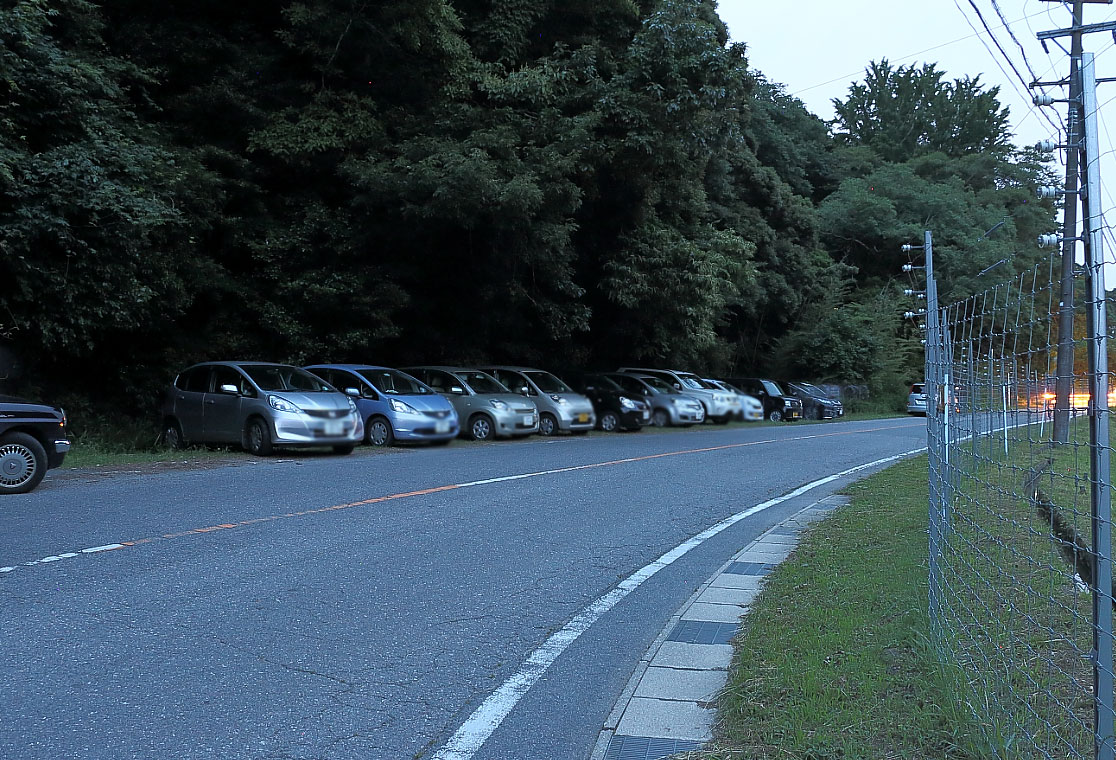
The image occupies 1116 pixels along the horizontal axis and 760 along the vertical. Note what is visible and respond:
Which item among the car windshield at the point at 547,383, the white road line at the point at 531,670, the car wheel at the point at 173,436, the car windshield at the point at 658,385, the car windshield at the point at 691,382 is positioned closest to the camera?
the white road line at the point at 531,670

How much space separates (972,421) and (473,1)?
2213cm

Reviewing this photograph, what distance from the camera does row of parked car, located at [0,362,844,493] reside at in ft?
37.3

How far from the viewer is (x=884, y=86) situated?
6969cm

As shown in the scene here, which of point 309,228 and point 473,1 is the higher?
point 473,1

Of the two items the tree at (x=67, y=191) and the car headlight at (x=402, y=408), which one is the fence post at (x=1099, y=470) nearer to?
the tree at (x=67, y=191)

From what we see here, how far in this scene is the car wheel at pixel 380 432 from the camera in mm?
18984

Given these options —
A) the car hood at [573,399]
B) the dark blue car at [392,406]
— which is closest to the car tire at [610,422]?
the car hood at [573,399]

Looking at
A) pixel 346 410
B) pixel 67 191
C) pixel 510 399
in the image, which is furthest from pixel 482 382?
pixel 67 191

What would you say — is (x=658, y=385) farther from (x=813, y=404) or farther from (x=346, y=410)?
(x=813, y=404)

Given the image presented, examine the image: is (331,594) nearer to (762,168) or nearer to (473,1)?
(473,1)

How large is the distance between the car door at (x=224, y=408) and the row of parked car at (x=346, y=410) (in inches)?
0.7

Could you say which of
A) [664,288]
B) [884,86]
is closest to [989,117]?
[884,86]

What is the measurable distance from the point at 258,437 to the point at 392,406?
3.00 m

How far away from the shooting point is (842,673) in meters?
4.88
